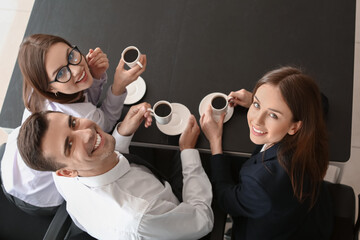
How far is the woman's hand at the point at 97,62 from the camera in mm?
1438

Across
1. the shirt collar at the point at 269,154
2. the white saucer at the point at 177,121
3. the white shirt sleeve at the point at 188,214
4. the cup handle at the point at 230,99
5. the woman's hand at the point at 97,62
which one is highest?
the woman's hand at the point at 97,62

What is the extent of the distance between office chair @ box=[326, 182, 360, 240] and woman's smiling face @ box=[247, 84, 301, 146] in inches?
15.9

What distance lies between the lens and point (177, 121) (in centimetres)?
141

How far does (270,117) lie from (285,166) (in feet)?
0.63

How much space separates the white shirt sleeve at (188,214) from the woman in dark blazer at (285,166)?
113 mm

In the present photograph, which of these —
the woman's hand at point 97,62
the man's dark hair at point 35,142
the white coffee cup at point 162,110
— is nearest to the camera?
the man's dark hair at point 35,142

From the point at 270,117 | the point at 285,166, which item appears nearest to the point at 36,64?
the point at 270,117

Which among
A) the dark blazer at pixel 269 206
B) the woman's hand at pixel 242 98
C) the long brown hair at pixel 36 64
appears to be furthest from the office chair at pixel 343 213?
the long brown hair at pixel 36 64

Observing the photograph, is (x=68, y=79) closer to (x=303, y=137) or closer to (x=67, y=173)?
(x=67, y=173)

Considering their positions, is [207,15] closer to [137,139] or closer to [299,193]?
[137,139]

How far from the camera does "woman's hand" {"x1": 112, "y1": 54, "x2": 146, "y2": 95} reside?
4.48 ft

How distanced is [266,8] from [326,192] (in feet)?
3.01

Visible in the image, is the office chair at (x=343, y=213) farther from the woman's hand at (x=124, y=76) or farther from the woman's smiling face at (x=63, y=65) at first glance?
the woman's smiling face at (x=63, y=65)

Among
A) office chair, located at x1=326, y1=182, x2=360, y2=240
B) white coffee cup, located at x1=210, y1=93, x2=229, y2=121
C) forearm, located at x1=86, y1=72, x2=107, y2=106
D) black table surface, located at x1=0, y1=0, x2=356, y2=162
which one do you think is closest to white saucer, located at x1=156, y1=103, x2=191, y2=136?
black table surface, located at x1=0, y1=0, x2=356, y2=162
